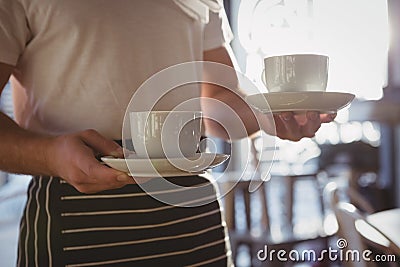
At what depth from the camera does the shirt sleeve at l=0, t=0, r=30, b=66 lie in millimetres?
459

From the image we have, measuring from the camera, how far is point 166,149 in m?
0.38

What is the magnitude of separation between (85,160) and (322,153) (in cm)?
135

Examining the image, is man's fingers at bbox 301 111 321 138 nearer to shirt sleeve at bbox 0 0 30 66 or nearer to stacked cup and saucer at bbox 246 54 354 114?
stacked cup and saucer at bbox 246 54 354 114

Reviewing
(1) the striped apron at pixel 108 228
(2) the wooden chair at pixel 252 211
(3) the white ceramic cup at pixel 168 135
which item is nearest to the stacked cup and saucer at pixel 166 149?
(3) the white ceramic cup at pixel 168 135

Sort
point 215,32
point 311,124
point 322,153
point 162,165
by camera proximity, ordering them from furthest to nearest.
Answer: point 322,153
point 215,32
point 311,124
point 162,165

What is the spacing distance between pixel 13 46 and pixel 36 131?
3.3 inches

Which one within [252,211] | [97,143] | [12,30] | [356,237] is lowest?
[252,211]

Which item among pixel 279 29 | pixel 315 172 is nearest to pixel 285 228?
pixel 315 172

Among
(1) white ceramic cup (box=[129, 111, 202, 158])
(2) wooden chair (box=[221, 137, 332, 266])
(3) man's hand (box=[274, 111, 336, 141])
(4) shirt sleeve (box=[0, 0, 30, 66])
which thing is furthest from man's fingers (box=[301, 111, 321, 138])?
(2) wooden chair (box=[221, 137, 332, 266])

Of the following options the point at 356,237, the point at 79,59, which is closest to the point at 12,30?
the point at 79,59

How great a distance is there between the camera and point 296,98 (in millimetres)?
404

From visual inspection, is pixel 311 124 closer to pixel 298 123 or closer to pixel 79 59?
pixel 298 123

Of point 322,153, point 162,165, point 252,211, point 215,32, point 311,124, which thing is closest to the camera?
point 162,165

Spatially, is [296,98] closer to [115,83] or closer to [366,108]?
[115,83]
